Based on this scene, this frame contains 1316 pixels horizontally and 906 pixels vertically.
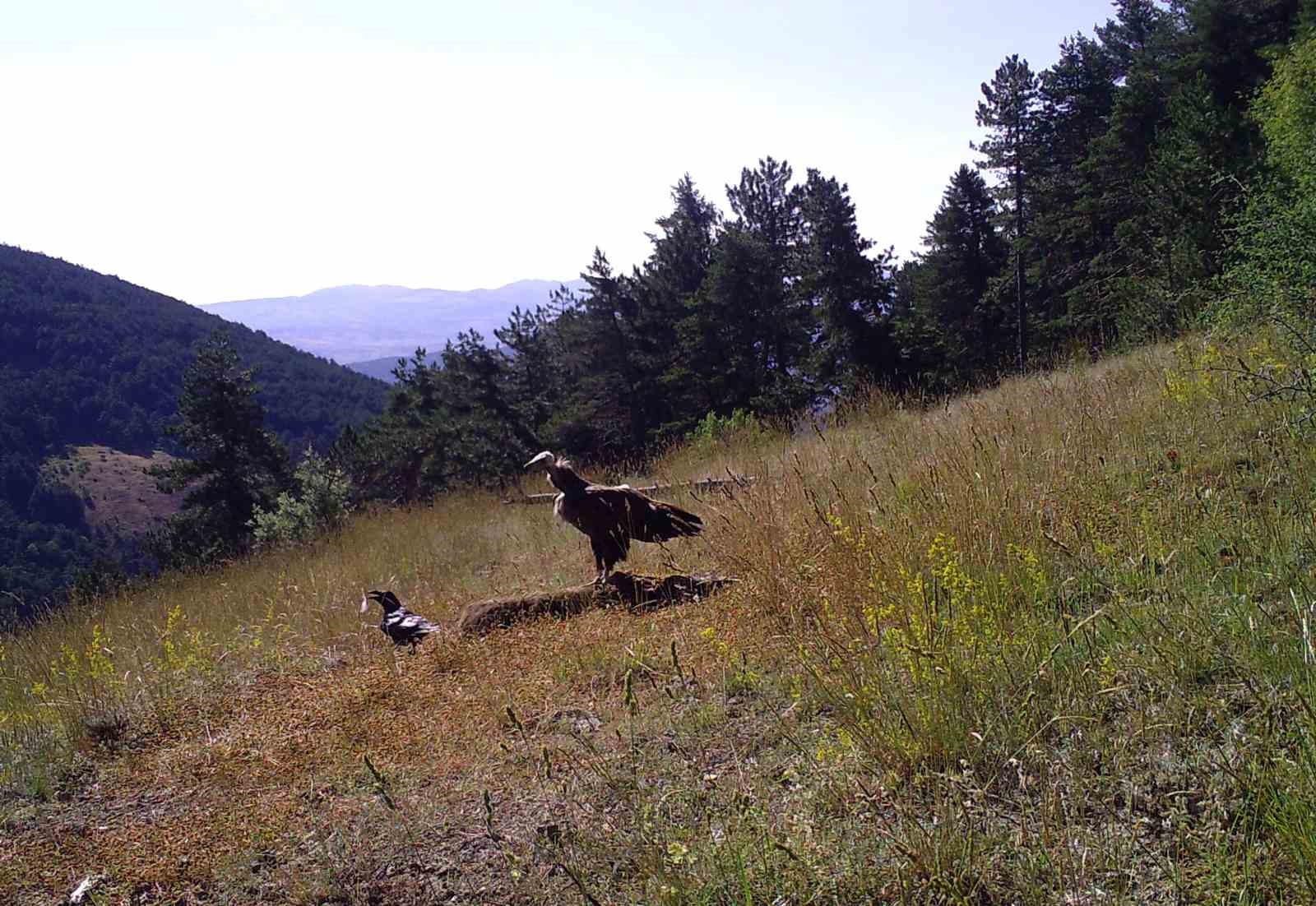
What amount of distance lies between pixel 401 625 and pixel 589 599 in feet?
4.13

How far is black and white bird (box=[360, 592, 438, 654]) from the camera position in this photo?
4.96 meters

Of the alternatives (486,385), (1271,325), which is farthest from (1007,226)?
Answer: (1271,325)

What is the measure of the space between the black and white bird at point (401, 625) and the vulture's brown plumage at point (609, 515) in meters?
1.11

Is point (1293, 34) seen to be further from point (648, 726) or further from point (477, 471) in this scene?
point (648, 726)

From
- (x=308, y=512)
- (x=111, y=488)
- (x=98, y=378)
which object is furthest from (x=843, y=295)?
(x=98, y=378)

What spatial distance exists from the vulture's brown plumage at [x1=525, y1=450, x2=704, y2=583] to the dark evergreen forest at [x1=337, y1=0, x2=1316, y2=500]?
1741 cm

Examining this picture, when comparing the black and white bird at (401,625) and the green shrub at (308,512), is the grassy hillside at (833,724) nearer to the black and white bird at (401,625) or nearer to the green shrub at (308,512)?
the black and white bird at (401,625)

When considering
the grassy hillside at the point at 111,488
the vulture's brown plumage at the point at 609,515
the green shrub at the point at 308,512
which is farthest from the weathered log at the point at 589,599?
the grassy hillside at the point at 111,488

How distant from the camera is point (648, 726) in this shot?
3.01m

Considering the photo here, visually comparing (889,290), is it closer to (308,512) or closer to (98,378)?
(308,512)

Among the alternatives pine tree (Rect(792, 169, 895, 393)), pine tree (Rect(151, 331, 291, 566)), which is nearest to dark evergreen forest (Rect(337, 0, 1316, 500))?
pine tree (Rect(792, 169, 895, 393))

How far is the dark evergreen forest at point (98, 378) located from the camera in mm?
88188

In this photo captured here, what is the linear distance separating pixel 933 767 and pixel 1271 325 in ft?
17.0

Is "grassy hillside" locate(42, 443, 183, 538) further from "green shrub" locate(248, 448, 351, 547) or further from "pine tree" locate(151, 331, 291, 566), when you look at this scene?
"green shrub" locate(248, 448, 351, 547)
